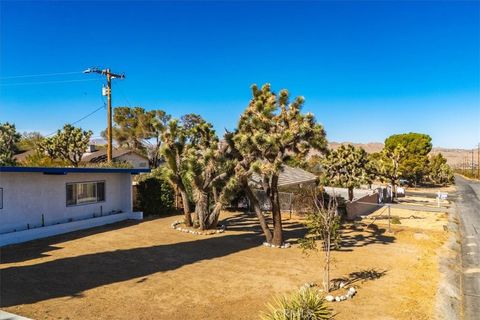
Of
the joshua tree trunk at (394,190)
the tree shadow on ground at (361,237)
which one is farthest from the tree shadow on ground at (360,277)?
the joshua tree trunk at (394,190)

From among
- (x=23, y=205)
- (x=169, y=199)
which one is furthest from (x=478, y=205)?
(x=23, y=205)

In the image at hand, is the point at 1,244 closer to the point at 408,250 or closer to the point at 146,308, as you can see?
the point at 146,308

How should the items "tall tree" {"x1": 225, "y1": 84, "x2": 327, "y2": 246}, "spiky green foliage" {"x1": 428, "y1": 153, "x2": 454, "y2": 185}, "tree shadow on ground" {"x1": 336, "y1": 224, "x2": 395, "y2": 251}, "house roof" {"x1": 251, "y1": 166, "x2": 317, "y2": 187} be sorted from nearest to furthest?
"tall tree" {"x1": 225, "y1": 84, "x2": 327, "y2": 246} → "tree shadow on ground" {"x1": 336, "y1": 224, "x2": 395, "y2": 251} → "house roof" {"x1": 251, "y1": 166, "x2": 317, "y2": 187} → "spiky green foliage" {"x1": 428, "y1": 153, "x2": 454, "y2": 185}

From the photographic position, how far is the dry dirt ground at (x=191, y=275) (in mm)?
9227

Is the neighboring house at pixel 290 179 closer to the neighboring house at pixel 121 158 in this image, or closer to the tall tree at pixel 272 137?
the tall tree at pixel 272 137

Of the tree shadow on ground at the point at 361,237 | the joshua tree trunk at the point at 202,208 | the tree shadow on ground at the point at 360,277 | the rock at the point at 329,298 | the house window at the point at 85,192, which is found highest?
the house window at the point at 85,192

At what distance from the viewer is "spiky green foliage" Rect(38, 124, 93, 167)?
4134 cm

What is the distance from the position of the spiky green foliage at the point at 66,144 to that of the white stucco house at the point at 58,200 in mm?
21399

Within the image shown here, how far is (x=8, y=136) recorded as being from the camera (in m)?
53.0

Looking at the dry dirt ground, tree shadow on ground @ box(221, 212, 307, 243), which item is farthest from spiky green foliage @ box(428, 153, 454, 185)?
the dry dirt ground

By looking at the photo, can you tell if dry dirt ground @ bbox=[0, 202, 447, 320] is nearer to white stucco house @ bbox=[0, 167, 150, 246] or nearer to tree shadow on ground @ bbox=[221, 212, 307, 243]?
tree shadow on ground @ bbox=[221, 212, 307, 243]

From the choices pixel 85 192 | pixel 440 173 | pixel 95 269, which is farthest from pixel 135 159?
pixel 440 173

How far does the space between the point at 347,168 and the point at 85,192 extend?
18.5 metres

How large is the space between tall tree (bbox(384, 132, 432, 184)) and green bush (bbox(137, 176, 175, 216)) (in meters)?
44.2
